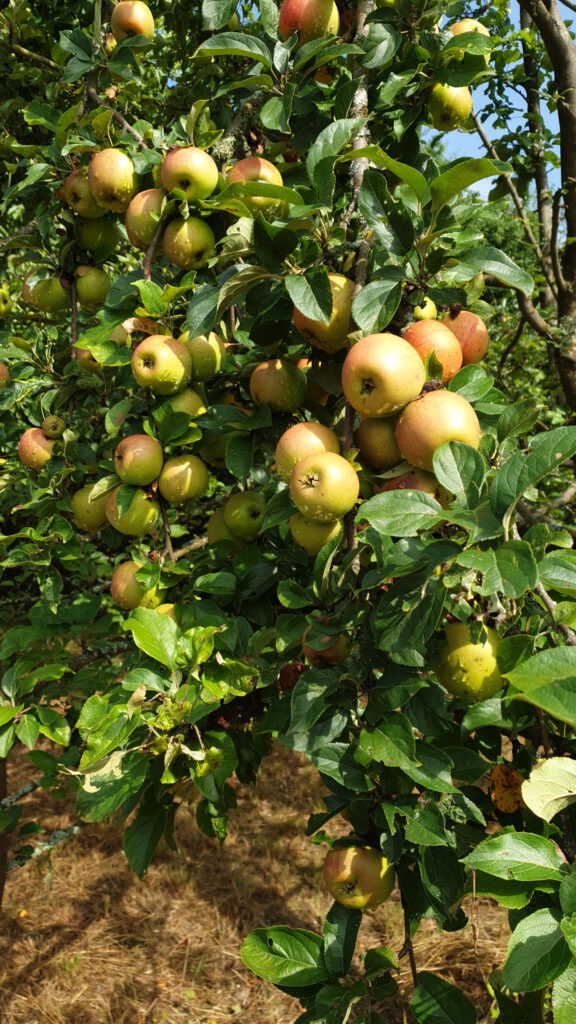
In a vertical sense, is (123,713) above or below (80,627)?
above

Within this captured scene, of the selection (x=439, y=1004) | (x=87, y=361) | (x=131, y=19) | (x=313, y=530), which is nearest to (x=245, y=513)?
(x=313, y=530)

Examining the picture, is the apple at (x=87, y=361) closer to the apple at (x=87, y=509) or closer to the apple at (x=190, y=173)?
the apple at (x=87, y=509)

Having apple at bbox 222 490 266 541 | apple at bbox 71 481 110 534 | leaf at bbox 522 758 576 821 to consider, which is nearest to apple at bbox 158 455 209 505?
apple at bbox 222 490 266 541

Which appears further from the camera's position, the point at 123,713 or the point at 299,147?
the point at 299,147

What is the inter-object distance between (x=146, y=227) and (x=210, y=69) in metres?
0.66

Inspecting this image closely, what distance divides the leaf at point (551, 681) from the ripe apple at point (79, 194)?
4.90ft

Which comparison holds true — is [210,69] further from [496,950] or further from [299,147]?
[496,950]

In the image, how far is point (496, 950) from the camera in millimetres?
2811

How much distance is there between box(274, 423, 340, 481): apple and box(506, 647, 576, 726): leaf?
0.52 metres

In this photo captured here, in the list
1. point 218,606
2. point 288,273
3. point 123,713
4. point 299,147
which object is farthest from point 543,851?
point 299,147

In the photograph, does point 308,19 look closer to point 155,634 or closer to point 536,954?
point 155,634

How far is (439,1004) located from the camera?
1.03 metres

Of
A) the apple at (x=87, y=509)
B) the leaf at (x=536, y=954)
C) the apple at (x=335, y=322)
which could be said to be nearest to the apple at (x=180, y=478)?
the apple at (x=87, y=509)

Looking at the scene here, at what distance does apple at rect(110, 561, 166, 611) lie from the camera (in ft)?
4.61
